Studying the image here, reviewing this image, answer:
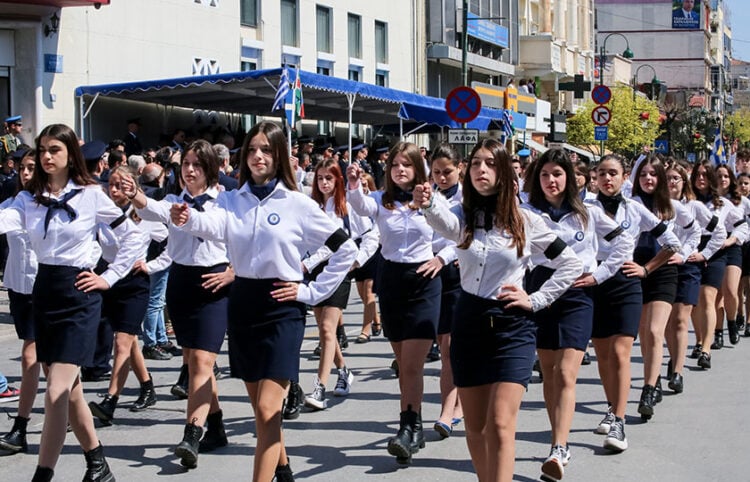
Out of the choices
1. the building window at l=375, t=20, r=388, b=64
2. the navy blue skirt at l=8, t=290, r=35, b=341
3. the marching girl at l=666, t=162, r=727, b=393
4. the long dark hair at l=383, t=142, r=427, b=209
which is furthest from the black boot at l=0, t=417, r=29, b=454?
the building window at l=375, t=20, r=388, b=64

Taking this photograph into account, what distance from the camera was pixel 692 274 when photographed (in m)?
9.89

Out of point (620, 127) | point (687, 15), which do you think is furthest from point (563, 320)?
point (687, 15)

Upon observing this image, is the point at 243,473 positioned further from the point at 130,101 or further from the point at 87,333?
the point at 130,101

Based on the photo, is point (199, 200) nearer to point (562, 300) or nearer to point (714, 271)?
point (562, 300)

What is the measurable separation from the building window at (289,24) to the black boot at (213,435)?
24.2 metres

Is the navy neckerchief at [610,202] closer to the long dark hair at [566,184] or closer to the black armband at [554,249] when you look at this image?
the long dark hair at [566,184]

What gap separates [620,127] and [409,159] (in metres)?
50.2

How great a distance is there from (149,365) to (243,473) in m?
4.40

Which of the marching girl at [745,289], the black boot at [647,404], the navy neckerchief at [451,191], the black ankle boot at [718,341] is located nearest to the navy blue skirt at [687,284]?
the black boot at [647,404]

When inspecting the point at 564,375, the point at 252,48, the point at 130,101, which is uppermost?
the point at 252,48

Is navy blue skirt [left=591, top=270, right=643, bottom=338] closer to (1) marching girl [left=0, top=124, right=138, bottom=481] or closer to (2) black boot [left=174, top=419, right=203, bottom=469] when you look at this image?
(2) black boot [left=174, top=419, right=203, bottom=469]

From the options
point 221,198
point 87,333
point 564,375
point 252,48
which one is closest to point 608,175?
point 564,375

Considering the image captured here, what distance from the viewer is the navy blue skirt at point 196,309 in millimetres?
7207

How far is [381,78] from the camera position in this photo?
3684 centimetres
